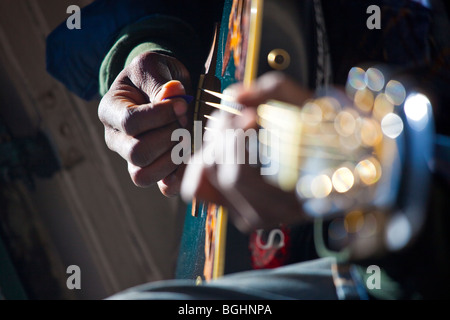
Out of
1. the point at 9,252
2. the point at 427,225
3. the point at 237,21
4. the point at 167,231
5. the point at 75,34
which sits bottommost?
the point at 167,231

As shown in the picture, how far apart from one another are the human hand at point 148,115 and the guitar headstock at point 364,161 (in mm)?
251

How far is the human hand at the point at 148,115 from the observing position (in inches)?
24.3

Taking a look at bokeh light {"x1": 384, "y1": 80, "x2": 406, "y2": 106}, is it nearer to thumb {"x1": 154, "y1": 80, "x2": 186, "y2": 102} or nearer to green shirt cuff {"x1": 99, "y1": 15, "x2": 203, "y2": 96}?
thumb {"x1": 154, "y1": 80, "x2": 186, "y2": 102}

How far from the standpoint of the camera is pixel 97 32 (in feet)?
3.02

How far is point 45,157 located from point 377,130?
1.18 metres

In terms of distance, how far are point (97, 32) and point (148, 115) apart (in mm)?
398

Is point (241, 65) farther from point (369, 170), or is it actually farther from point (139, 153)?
point (369, 170)

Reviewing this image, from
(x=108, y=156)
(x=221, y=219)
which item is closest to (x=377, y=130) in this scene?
(x=221, y=219)

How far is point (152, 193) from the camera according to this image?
145cm

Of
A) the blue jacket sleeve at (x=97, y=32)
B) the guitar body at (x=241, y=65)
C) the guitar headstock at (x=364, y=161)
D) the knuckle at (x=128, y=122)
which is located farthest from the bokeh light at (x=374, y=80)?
the blue jacket sleeve at (x=97, y=32)

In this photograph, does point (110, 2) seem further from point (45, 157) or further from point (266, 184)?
point (266, 184)

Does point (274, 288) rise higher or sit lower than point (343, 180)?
lower

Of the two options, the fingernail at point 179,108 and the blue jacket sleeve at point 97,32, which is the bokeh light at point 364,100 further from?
the blue jacket sleeve at point 97,32

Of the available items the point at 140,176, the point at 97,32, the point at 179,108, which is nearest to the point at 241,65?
the point at 179,108
